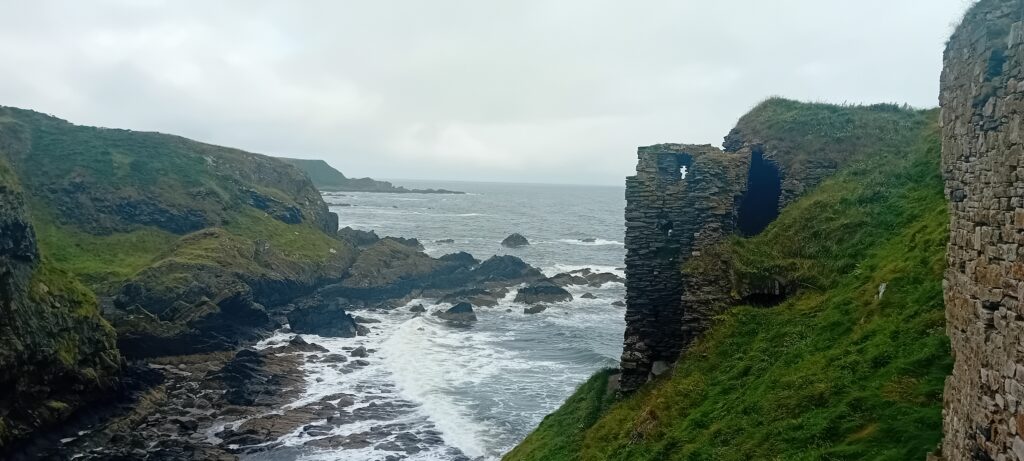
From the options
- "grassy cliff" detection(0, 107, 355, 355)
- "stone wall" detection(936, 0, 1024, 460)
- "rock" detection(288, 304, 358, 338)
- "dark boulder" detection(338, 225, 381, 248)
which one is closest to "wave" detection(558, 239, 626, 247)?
"dark boulder" detection(338, 225, 381, 248)

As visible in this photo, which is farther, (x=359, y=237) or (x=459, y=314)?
(x=359, y=237)

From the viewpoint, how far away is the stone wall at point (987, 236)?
6.57 metres

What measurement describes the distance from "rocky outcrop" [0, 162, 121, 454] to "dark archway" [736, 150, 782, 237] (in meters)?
30.3

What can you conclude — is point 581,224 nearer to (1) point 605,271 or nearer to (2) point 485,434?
(1) point 605,271

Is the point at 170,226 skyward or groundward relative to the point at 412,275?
skyward

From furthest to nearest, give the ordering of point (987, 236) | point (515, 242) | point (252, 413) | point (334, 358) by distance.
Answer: point (515, 242) < point (334, 358) < point (252, 413) < point (987, 236)

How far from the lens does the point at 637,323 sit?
786 inches

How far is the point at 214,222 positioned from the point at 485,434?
5044 centimetres

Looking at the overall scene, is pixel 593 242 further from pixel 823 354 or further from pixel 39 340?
pixel 823 354

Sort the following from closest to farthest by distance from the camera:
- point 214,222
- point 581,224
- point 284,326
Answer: point 284,326
point 214,222
point 581,224

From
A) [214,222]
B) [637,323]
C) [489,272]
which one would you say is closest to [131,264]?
[214,222]

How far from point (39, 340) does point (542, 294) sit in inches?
1589

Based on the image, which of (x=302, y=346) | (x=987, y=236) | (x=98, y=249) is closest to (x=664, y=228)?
(x=987, y=236)

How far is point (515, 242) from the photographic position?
4112 inches
